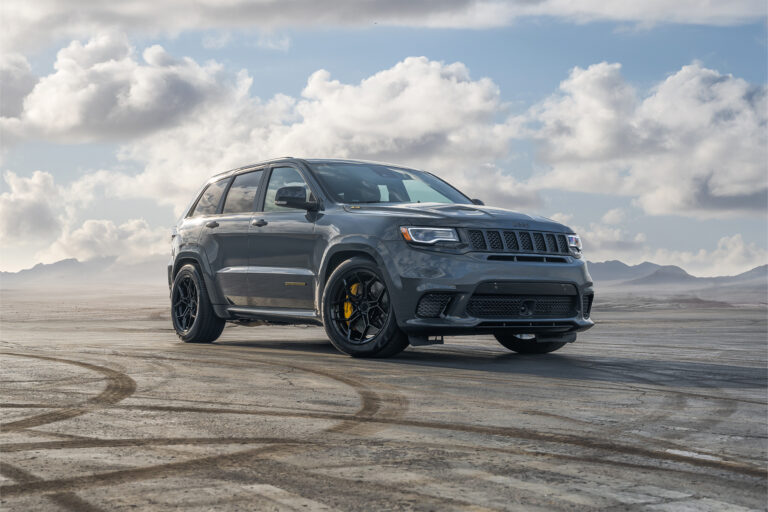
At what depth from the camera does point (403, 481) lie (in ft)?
11.4

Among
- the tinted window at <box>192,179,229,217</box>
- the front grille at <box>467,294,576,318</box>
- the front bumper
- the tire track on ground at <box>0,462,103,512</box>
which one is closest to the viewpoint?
the tire track on ground at <box>0,462,103,512</box>

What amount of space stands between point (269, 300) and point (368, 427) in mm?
4762

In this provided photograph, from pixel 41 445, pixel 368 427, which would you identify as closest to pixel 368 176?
pixel 368 427

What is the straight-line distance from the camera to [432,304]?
776 centimetres

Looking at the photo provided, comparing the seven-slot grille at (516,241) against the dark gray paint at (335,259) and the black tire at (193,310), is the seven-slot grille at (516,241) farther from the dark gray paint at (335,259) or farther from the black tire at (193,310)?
the black tire at (193,310)

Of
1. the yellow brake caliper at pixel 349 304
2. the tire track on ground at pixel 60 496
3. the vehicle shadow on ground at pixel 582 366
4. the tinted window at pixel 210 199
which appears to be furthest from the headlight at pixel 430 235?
the tire track on ground at pixel 60 496

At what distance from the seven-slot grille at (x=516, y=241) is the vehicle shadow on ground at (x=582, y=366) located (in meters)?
0.97

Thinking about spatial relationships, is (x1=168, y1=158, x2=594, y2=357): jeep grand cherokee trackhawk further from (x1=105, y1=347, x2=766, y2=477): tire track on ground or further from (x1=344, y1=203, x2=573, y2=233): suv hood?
(x1=105, y1=347, x2=766, y2=477): tire track on ground

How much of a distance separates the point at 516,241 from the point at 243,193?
325 centimetres

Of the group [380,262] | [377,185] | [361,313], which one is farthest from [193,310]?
[380,262]

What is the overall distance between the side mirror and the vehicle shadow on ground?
1380 mm

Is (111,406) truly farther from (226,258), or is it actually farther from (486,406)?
(226,258)

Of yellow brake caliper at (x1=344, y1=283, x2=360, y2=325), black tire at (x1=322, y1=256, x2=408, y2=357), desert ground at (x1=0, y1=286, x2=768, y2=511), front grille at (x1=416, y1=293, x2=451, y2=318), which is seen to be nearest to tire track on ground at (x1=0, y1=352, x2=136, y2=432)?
desert ground at (x1=0, y1=286, x2=768, y2=511)

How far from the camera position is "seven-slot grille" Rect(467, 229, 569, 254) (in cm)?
791
